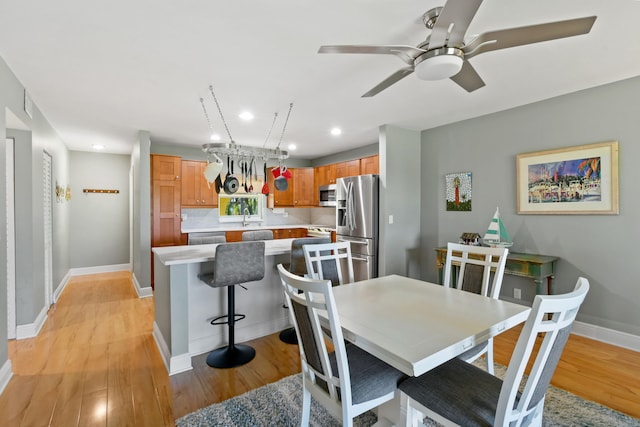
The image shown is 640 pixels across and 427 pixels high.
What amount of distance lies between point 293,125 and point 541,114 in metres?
2.92

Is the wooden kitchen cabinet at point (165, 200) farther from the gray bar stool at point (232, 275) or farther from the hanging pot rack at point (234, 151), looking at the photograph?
the gray bar stool at point (232, 275)

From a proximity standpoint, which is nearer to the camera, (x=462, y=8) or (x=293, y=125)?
(x=462, y=8)

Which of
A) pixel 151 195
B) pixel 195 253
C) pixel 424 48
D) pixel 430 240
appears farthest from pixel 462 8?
pixel 151 195

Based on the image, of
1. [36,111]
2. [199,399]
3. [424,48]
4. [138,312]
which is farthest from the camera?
[138,312]

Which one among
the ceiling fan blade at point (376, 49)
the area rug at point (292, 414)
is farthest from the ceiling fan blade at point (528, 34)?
the area rug at point (292, 414)

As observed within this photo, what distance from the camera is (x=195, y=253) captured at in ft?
9.09

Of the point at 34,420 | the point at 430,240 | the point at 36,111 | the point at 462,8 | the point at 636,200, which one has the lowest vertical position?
the point at 34,420

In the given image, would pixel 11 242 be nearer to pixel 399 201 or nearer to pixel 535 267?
pixel 399 201

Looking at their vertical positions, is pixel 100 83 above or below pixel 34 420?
above

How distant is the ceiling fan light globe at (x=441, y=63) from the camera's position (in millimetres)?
1592

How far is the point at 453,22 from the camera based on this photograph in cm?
140

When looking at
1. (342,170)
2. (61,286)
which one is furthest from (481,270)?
(61,286)

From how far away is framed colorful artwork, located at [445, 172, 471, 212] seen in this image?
398 cm

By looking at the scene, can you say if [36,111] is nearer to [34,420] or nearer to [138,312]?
[138,312]
